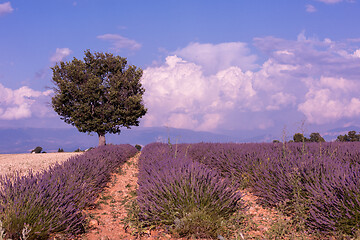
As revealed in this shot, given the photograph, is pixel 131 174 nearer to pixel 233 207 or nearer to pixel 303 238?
pixel 233 207

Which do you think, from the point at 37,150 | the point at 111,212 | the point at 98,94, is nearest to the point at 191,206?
the point at 111,212

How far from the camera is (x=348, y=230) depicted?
12.9 feet

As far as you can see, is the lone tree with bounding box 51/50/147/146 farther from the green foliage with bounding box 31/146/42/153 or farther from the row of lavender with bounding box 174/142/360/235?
the row of lavender with bounding box 174/142/360/235

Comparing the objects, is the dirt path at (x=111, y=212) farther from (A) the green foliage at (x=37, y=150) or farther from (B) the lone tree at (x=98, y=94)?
(A) the green foliage at (x=37, y=150)

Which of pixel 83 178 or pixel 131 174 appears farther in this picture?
pixel 131 174

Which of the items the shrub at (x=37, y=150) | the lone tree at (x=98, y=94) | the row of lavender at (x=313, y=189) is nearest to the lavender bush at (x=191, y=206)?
the row of lavender at (x=313, y=189)

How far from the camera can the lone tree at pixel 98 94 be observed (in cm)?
2284

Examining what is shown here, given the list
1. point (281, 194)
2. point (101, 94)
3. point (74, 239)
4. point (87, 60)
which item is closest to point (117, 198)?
point (74, 239)

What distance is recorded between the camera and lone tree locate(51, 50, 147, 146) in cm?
2284

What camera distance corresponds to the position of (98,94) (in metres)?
22.7

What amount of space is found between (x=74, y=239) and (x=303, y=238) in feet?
10.9

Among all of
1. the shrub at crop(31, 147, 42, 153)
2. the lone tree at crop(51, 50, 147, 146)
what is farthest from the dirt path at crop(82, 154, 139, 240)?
the shrub at crop(31, 147, 42, 153)

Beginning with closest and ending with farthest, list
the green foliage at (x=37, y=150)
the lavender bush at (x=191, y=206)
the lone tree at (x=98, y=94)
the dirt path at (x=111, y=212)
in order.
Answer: the lavender bush at (x=191, y=206), the dirt path at (x=111, y=212), the lone tree at (x=98, y=94), the green foliage at (x=37, y=150)

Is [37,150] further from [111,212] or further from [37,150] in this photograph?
[111,212]
